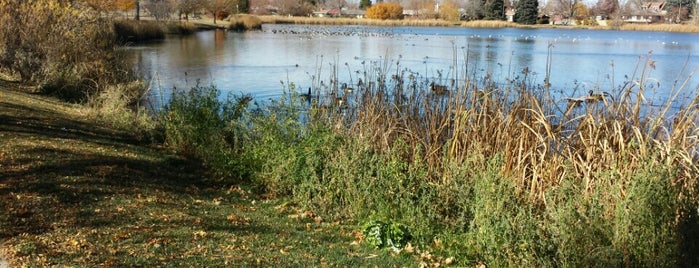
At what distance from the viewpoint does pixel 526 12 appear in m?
87.7

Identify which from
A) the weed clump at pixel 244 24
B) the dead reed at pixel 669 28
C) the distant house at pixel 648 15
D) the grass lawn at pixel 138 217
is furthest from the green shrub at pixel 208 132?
the distant house at pixel 648 15

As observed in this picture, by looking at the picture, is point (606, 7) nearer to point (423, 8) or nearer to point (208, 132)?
point (423, 8)

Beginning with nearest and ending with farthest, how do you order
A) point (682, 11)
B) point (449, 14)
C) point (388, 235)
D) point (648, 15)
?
point (388, 235)
point (682, 11)
point (449, 14)
point (648, 15)

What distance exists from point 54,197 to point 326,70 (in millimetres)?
16056

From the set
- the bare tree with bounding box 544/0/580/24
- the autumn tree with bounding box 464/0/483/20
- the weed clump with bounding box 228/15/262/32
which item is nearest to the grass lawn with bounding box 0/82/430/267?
the weed clump with bounding box 228/15/262/32

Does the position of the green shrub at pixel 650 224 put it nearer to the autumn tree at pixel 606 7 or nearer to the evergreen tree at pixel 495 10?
the evergreen tree at pixel 495 10

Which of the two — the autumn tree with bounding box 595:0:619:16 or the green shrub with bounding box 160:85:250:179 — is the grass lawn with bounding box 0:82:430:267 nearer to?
the green shrub with bounding box 160:85:250:179

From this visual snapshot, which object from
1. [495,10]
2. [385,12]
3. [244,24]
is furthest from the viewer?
[385,12]

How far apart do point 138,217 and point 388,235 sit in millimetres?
2344

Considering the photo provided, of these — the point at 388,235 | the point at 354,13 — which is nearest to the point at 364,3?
the point at 354,13

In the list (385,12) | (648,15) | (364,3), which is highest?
(364,3)

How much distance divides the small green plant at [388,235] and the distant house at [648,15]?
357 ft

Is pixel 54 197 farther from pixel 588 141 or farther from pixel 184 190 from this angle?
pixel 588 141

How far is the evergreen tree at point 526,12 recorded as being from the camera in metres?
88.0
